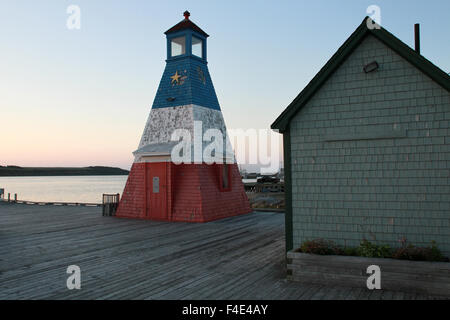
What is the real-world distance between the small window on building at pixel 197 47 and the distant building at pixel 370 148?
10438 millimetres

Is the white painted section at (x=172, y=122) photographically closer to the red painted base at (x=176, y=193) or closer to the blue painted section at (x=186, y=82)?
the blue painted section at (x=186, y=82)

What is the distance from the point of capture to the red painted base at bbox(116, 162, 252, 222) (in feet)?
49.0

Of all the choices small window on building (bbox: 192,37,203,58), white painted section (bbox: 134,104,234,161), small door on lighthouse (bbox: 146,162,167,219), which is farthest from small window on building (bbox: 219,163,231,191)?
small window on building (bbox: 192,37,203,58)

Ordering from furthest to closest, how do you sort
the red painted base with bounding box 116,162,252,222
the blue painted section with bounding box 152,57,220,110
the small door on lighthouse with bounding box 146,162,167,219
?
the blue painted section with bounding box 152,57,220,110, the small door on lighthouse with bounding box 146,162,167,219, the red painted base with bounding box 116,162,252,222

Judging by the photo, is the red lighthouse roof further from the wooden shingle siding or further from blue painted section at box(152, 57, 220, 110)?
the wooden shingle siding

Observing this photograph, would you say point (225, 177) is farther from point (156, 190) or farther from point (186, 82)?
point (186, 82)

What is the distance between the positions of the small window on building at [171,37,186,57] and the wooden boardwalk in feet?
26.0

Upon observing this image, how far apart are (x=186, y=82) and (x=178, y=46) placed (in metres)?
2.17

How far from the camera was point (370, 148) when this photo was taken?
711 centimetres

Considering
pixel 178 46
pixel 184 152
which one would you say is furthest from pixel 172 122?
pixel 178 46

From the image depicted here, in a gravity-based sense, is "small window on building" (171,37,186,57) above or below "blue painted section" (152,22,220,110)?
above

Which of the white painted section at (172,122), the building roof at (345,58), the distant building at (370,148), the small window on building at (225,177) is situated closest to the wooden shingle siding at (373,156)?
the distant building at (370,148)
